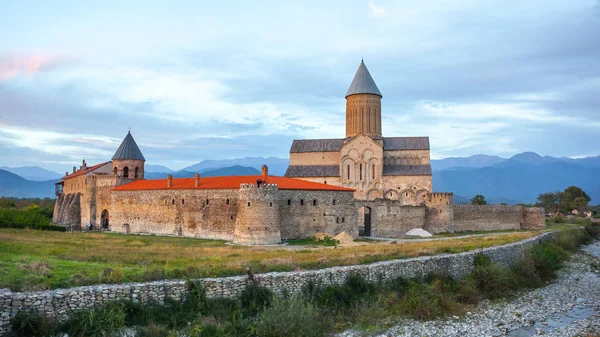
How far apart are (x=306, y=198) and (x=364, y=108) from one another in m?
19.1

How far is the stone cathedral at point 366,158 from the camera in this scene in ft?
140

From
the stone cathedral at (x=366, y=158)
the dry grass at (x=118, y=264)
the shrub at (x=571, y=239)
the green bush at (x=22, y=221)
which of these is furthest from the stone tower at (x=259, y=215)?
the stone cathedral at (x=366, y=158)

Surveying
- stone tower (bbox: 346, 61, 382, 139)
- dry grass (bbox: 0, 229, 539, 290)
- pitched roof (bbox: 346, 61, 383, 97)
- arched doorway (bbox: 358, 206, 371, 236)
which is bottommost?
dry grass (bbox: 0, 229, 539, 290)

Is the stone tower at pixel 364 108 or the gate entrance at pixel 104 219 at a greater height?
the stone tower at pixel 364 108

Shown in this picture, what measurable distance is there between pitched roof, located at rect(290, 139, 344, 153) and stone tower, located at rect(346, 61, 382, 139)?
158cm

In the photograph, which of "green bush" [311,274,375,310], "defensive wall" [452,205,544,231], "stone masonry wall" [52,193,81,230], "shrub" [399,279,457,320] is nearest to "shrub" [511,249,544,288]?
"shrub" [399,279,457,320]

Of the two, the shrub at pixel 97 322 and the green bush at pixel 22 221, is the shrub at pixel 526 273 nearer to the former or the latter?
the shrub at pixel 97 322

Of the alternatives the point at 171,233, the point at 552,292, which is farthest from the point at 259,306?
the point at 171,233

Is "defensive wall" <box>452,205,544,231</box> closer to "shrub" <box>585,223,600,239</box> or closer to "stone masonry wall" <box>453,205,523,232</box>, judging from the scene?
"stone masonry wall" <box>453,205,523,232</box>

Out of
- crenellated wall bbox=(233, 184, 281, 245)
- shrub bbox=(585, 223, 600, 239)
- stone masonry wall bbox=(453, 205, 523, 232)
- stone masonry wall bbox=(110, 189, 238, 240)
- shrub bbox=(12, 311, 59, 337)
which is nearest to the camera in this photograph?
shrub bbox=(12, 311, 59, 337)

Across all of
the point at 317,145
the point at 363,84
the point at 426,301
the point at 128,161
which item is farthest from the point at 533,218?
the point at 128,161

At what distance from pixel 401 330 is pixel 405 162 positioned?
109ft

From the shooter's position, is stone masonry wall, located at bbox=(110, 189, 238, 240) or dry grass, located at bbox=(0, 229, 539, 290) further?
stone masonry wall, located at bbox=(110, 189, 238, 240)

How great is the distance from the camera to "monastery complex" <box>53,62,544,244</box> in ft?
92.2
